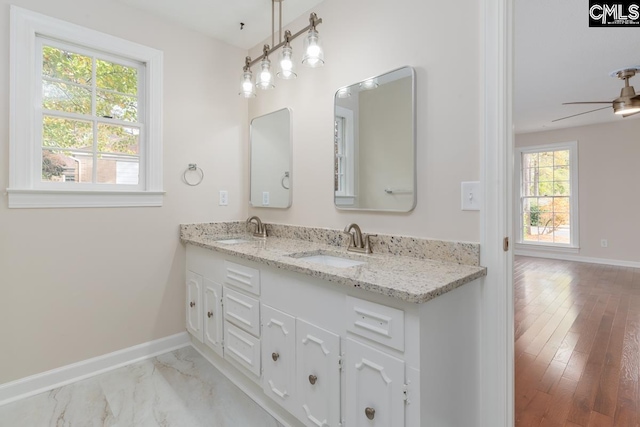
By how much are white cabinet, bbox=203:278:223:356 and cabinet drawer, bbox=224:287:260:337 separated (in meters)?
0.10

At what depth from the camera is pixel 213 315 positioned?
2.05m

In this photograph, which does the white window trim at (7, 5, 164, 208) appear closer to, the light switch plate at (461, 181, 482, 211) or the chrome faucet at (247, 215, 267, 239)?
the chrome faucet at (247, 215, 267, 239)

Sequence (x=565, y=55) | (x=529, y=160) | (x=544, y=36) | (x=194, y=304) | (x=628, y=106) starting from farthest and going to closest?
(x=529, y=160), (x=628, y=106), (x=565, y=55), (x=544, y=36), (x=194, y=304)

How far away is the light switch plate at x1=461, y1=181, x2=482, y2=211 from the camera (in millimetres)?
1376

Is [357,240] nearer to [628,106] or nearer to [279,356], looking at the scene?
[279,356]

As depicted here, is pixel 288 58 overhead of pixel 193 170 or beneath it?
overhead

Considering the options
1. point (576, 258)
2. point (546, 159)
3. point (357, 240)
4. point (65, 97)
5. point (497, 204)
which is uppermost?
point (546, 159)

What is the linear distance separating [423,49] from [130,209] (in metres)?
2.07

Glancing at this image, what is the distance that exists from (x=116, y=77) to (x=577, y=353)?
12.6 feet

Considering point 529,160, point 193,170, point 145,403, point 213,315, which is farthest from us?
point 529,160

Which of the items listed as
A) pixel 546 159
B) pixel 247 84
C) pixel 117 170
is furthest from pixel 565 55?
pixel 117 170

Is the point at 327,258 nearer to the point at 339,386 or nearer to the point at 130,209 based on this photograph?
the point at 339,386

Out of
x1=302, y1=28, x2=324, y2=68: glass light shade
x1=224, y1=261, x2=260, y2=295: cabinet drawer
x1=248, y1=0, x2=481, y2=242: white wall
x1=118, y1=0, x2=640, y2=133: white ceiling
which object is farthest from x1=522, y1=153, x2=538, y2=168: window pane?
x1=224, y1=261, x2=260, y2=295: cabinet drawer

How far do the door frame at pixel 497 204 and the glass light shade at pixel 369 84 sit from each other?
570 mm
